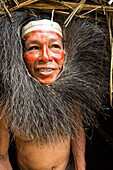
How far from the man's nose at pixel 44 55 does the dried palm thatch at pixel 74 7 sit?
0.39 feet

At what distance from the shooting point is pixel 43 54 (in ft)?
4.16

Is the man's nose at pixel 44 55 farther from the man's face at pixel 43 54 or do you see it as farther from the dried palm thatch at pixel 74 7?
the dried palm thatch at pixel 74 7

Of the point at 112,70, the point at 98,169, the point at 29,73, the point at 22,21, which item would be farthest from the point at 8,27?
the point at 98,169

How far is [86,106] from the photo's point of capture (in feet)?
4.61

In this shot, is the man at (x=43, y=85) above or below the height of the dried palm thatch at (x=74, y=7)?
below

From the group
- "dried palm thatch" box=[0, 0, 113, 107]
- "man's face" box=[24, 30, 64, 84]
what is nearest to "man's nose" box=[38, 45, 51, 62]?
"man's face" box=[24, 30, 64, 84]

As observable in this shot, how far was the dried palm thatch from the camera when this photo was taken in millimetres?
1260

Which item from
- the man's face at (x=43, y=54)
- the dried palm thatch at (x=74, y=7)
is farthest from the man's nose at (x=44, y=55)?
the dried palm thatch at (x=74, y=7)

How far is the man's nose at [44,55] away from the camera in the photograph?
1263 millimetres

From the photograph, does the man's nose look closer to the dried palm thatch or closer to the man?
the man

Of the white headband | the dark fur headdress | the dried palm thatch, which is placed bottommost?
the dark fur headdress

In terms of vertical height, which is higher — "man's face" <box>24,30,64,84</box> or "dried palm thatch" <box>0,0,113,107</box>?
"dried palm thatch" <box>0,0,113,107</box>

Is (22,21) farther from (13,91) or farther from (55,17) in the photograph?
(13,91)

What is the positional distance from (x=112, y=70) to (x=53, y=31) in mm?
254
